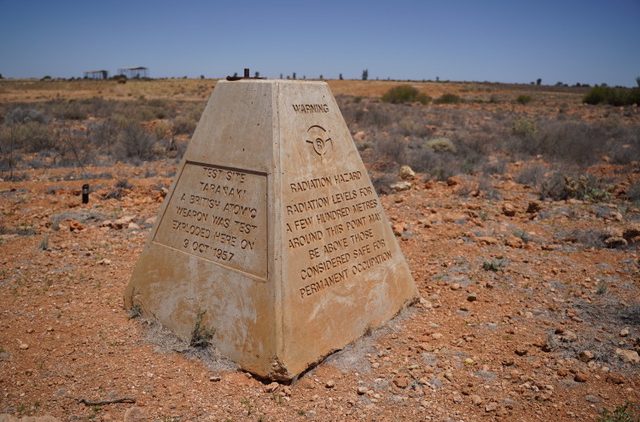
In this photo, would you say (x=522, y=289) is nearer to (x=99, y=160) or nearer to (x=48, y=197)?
(x=48, y=197)

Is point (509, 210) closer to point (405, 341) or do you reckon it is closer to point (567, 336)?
point (567, 336)

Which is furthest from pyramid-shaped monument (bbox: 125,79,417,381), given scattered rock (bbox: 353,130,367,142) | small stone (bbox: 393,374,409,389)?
scattered rock (bbox: 353,130,367,142)

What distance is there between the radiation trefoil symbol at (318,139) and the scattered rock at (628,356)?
98.1 inches

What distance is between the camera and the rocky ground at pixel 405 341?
2711mm

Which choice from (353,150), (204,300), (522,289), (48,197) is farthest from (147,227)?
(522,289)

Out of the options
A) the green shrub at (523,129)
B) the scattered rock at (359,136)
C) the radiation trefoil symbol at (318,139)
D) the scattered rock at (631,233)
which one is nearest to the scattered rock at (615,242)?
the scattered rock at (631,233)

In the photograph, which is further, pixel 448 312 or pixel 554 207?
pixel 554 207

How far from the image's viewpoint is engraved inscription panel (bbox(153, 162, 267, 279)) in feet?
9.79

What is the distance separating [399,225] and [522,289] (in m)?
1.95

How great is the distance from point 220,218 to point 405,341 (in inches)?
64.7

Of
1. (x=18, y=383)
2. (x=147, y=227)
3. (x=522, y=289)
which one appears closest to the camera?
(x=18, y=383)

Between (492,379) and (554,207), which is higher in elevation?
(554,207)

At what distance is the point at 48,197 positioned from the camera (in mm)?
7176

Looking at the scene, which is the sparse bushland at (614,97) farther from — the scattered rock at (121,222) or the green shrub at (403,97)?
the scattered rock at (121,222)
